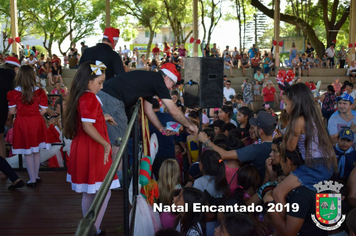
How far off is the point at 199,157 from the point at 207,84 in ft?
5.93

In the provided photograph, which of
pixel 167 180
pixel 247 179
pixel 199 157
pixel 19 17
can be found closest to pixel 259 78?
pixel 199 157

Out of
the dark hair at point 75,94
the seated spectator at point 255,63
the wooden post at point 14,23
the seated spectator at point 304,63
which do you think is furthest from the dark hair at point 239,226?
the seated spectator at point 304,63

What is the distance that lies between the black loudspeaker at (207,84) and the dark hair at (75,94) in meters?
2.92

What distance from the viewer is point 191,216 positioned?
10.8 feet

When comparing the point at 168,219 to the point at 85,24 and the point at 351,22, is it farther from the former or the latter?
the point at 85,24

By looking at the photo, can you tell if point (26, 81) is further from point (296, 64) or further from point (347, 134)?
point (296, 64)

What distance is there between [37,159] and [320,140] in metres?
3.27

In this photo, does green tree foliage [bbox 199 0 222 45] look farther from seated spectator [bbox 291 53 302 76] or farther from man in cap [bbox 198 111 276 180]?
man in cap [bbox 198 111 276 180]

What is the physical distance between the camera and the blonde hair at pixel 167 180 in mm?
4052

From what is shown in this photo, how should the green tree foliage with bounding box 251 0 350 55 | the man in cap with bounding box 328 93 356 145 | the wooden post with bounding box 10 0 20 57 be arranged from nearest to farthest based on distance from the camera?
the man in cap with bounding box 328 93 356 145
the wooden post with bounding box 10 0 20 57
the green tree foliage with bounding box 251 0 350 55

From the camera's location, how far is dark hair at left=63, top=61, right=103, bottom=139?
315 centimetres

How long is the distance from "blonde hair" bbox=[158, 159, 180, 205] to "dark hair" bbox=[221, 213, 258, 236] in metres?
1.20

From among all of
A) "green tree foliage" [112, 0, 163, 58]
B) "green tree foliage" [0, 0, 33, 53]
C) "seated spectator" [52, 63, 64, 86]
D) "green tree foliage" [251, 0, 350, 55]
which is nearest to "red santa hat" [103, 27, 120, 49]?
"seated spectator" [52, 63, 64, 86]

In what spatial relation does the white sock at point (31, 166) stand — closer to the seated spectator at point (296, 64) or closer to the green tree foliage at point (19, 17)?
the seated spectator at point (296, 64)
